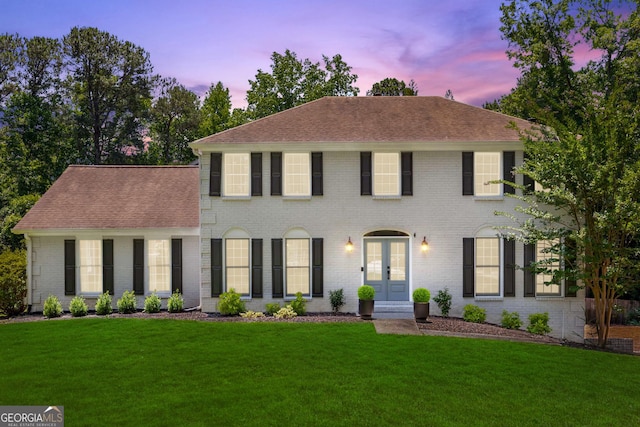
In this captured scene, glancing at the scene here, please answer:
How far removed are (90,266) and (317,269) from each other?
364 inches

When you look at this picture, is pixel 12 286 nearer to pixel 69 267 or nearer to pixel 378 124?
pixel 69 267

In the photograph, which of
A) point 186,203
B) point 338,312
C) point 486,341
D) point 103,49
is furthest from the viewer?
point 103,49

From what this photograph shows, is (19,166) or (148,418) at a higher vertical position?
(19,166)

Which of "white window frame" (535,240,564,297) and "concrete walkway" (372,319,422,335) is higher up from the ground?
"white window frame" (535,240,564,297)

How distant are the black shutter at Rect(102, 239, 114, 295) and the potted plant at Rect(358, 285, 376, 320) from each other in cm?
1009

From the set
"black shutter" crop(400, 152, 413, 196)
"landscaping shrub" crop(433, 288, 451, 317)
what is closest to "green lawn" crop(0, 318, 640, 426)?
"landscaping shrub" crop(433, 288, 451, 317)

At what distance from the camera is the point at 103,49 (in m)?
39.8

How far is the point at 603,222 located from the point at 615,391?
552 cm

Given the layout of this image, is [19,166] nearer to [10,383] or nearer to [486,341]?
[10,383]

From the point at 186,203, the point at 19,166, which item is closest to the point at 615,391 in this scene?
the point at 186,203

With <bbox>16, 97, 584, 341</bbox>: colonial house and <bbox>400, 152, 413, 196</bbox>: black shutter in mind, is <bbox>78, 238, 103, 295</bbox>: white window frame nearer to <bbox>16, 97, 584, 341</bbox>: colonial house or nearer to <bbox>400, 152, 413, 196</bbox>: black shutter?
<bbox>16, 97, 584, 341</bbox>: colonial house

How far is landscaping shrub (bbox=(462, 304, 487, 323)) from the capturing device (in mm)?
17531

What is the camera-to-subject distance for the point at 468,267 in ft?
59.8

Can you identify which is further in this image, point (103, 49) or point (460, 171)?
point (103, 49)
